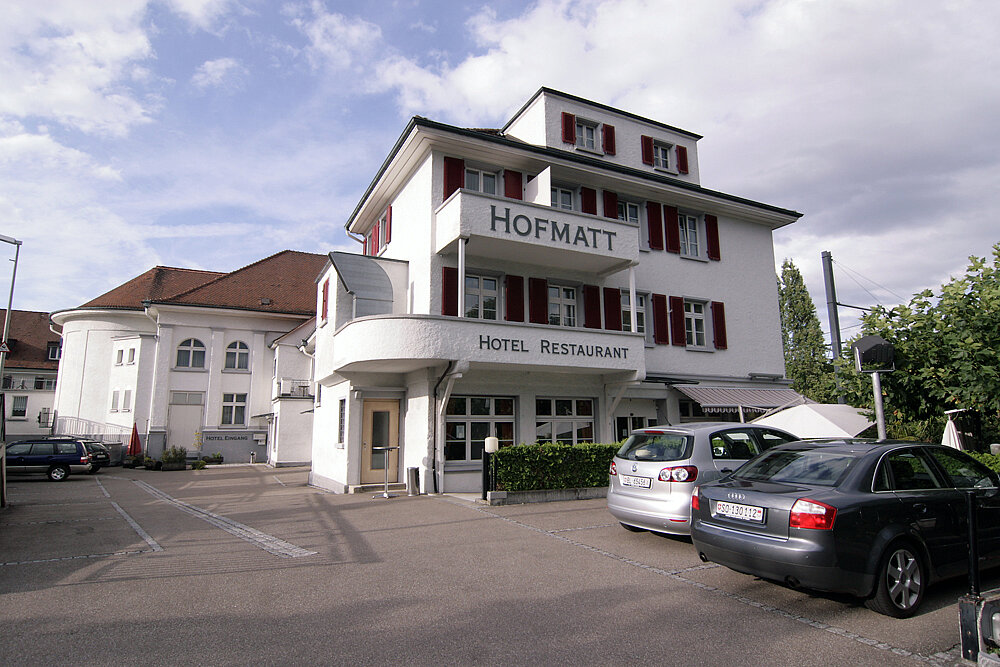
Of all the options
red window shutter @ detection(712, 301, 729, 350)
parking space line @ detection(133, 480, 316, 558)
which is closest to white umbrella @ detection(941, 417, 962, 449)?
red window shutter @ detection(712, 301, 729, 350)

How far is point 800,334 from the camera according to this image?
5238 cm

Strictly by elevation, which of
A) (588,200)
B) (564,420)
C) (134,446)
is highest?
(588,200)

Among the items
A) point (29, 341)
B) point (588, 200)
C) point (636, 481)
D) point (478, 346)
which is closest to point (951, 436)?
point (636, 481)

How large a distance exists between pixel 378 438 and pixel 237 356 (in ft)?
75.0

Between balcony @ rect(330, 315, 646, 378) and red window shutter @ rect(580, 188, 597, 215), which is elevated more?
red window shutter @ rect(580, 188, 597, 215)

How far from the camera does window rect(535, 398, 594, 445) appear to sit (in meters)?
16.8

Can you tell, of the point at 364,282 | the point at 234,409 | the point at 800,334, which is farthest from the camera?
the point at 800,334

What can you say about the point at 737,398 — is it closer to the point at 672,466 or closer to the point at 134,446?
the point at 672,466

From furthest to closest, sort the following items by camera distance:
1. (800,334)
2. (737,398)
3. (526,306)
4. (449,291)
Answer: (800,334) → (737,398) → (526,306) → (449,291)

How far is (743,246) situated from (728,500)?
18538mm

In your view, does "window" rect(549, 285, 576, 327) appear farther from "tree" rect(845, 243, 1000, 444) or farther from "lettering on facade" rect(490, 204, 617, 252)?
"tree" rect(845, 243, 1000, 444)

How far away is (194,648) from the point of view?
183 inches

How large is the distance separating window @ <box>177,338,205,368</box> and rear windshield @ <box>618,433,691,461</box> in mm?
32224

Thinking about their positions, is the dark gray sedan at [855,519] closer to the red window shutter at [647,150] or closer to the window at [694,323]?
the window at [694,323]
